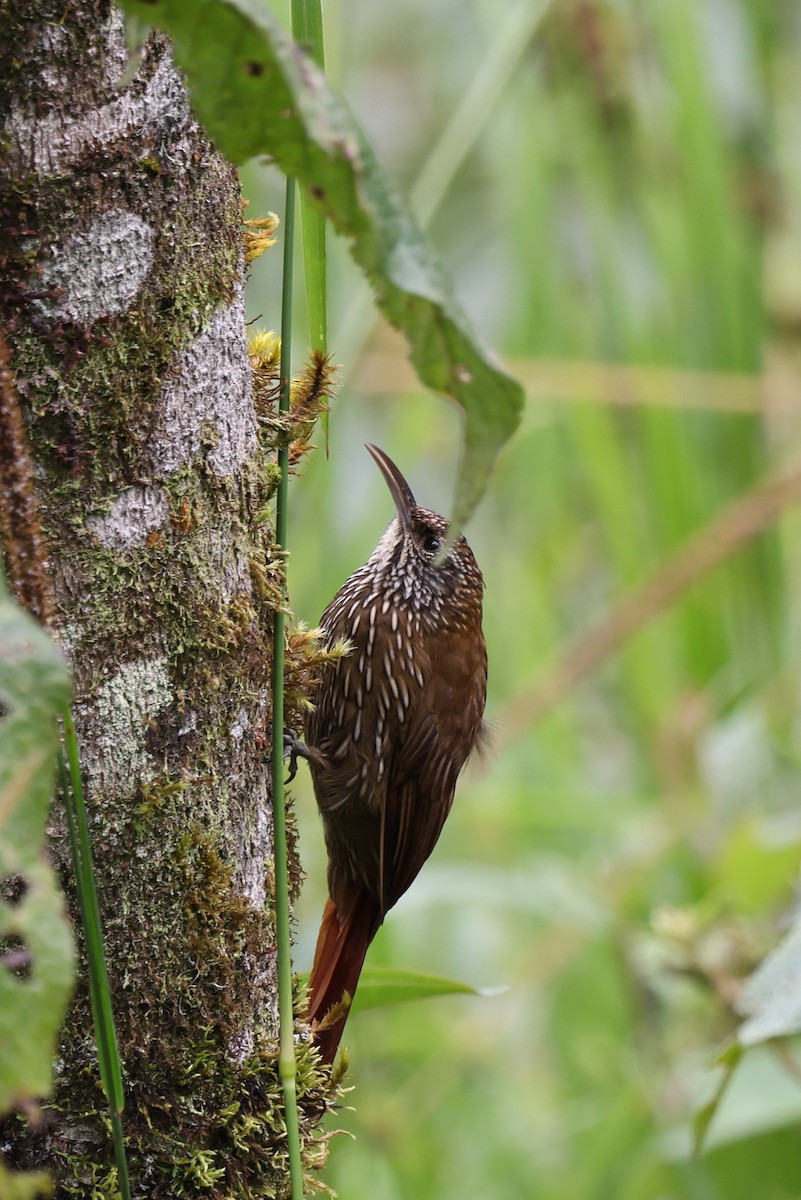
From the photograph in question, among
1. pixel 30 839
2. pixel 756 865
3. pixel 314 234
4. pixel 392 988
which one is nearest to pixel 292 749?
pixel 392 988

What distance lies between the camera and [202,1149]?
1.41 meters

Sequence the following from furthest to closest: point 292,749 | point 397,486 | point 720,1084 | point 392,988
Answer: point 397,486, point 292,749, point 720,1084, point 392,988

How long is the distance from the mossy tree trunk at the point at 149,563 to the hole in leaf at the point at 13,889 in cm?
9

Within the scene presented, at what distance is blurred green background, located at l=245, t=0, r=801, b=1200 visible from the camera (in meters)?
3.21

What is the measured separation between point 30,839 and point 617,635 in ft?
8.33

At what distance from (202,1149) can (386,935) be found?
69.7 inches

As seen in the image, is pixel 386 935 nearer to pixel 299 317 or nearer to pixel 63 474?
pixel 299 317

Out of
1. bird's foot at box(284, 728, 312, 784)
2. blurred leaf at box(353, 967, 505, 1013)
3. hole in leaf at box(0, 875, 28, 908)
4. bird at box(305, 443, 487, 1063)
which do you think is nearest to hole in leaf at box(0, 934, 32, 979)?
hole in leaf at box(0, 875, 28, 908)

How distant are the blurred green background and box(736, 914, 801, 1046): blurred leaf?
75 cm

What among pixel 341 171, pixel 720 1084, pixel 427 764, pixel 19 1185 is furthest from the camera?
pixel 427 764

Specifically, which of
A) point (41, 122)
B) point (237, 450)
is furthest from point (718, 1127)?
point (41, 122)

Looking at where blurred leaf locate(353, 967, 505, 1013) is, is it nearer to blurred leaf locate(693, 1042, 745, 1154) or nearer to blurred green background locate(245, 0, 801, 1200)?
blurred leaf locate(693, 1042, 745, 1154)

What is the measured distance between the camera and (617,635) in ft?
11.0

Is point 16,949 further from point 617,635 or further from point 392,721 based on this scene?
point 617,635
